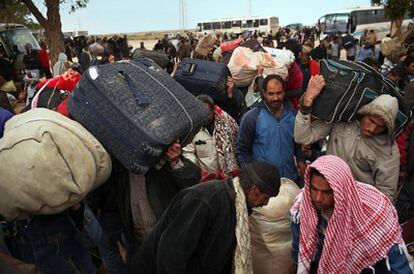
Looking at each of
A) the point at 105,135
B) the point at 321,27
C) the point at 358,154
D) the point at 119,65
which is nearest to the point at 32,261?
the point at 105,135

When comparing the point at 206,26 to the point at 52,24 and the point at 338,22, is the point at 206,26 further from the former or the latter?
the point at 52,24

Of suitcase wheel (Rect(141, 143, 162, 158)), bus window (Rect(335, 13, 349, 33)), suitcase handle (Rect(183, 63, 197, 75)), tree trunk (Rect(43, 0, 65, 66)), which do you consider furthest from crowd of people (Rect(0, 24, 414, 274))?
bus window (Rect(335, 13, 349, 33))

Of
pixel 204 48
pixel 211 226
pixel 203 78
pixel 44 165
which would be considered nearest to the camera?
pixel 44 165

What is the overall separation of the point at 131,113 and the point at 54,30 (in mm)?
11763

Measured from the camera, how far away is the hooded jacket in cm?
249

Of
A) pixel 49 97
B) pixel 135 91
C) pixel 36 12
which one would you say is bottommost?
pixel 49 97

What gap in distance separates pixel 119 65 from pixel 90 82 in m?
0.19

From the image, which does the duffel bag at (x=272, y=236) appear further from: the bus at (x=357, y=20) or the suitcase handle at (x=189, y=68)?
the bus at (x=357, y=20)

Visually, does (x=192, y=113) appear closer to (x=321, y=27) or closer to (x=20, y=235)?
(x=20, y=235)

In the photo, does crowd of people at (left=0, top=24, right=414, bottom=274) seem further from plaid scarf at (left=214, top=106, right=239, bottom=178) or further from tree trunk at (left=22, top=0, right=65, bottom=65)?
tree trunk at (left=22, top=0, right=65, bottom=65)

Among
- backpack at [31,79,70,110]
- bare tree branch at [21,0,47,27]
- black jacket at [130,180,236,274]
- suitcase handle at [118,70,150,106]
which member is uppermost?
bare tree branch at [21,0,47,27]

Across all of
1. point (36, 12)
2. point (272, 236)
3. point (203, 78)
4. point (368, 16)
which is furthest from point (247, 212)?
point (368, 16)

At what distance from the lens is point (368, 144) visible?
2623 mm

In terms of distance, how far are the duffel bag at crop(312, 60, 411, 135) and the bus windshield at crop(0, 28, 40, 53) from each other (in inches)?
529
